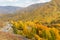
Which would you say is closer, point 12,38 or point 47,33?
point 12,38

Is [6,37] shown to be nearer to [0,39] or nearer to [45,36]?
[0,39]

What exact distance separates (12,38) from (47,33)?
59.5 meters

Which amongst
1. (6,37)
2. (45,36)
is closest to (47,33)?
(45,36)

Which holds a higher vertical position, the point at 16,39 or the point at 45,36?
the point at 16,39

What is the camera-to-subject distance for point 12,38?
26.1m

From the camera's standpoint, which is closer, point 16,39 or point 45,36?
point 16,39

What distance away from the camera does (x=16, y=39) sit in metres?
25.6

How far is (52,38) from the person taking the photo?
81188 millimetres

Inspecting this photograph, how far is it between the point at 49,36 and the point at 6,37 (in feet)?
189

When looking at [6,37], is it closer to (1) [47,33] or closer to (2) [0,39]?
(2) [0,39]

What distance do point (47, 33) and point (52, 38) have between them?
14.2ft

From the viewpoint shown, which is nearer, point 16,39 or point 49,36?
point 16,39

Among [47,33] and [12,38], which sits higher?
[12,38]

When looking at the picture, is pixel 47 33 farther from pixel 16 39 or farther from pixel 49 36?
pixel 16 39
